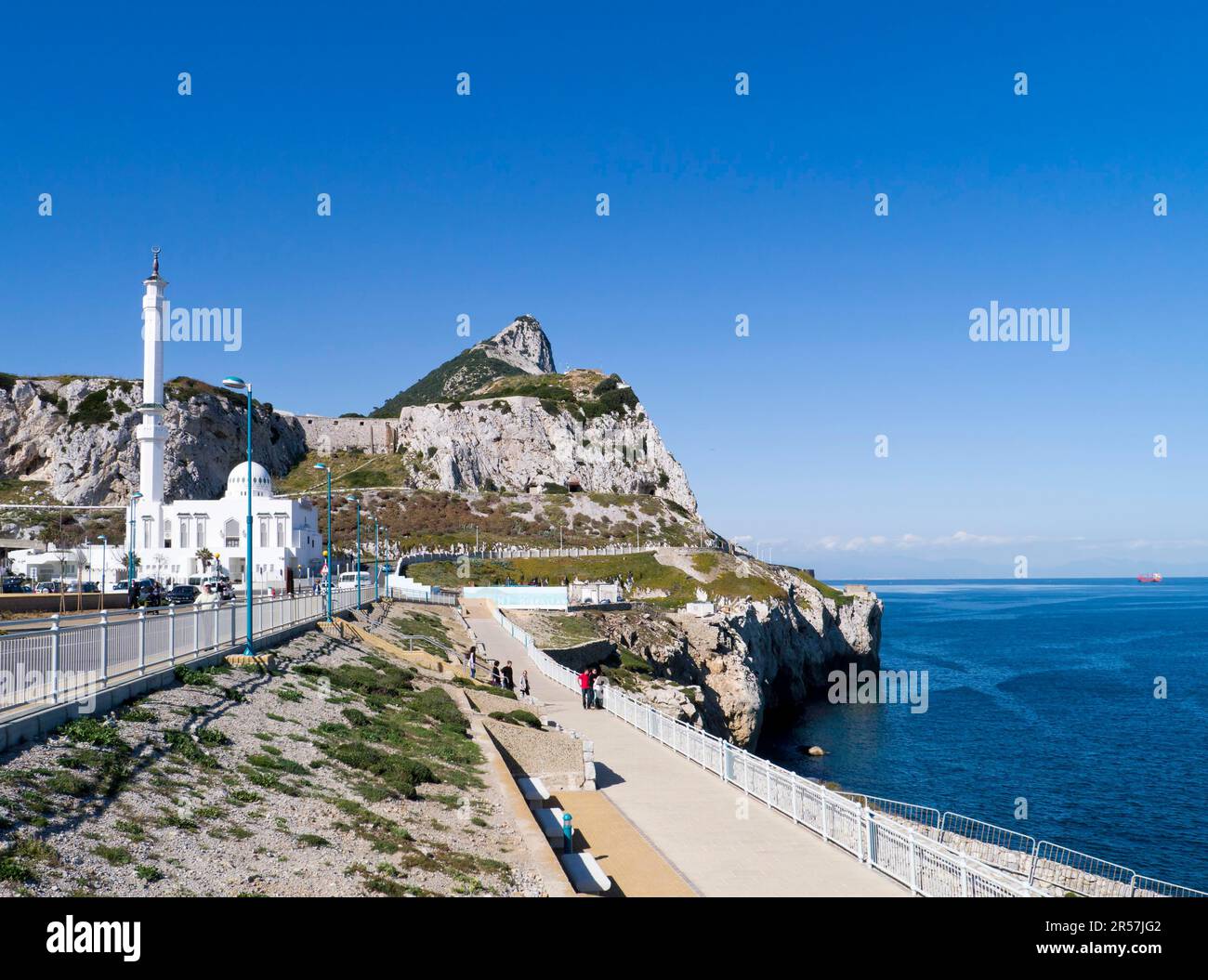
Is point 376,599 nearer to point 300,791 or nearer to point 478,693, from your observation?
point 478,693

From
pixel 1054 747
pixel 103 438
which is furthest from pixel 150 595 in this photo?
pixel 103 438

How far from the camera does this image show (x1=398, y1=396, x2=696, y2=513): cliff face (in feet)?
489

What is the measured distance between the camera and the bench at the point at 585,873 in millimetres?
12578

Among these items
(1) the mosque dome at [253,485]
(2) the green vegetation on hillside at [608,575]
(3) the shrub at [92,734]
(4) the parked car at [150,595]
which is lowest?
(2) the green vegetation on hillside at [608,575]

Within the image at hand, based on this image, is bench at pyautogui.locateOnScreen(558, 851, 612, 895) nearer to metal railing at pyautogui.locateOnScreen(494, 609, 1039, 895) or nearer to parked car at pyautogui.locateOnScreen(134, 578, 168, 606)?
metal railing at pyautogui.locateOnScreen(494, 609, 1039, 895)

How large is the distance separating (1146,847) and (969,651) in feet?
219

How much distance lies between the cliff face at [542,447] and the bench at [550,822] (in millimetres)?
129577

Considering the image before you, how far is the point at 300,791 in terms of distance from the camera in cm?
1354

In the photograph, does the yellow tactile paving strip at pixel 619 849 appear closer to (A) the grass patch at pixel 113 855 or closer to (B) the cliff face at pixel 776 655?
(A) the grass patch at pixel 113 855

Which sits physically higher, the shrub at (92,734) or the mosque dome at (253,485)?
the mosque dome at (253,485)

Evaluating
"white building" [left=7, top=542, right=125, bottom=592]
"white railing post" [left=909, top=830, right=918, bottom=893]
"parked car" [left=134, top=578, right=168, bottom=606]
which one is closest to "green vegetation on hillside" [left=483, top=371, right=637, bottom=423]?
"white building" [left=7, top=542, right=125, bottom=592]

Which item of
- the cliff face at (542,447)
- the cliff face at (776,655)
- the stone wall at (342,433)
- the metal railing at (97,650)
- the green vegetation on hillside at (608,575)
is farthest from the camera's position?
the stone wall at (342,433)

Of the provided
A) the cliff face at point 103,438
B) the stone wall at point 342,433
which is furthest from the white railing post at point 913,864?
the stone wall at point 342,433

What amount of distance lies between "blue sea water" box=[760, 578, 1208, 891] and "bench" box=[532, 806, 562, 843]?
2362 cm
